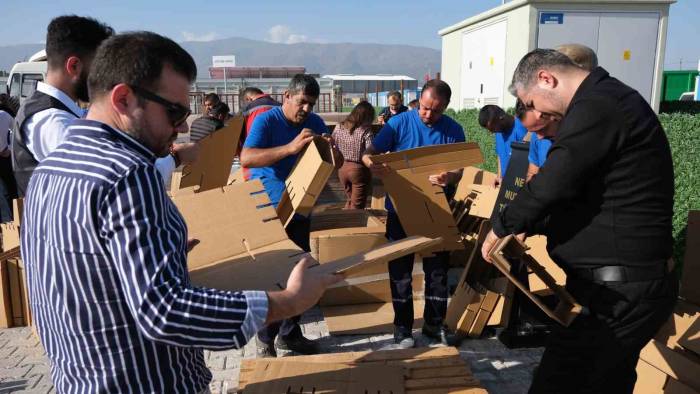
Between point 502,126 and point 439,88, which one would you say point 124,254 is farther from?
point 502,126

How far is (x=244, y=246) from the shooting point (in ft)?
6.77

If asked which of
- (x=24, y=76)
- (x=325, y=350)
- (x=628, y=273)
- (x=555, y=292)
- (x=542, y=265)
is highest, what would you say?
(x=24, y=76)

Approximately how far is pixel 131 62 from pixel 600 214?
1643mm

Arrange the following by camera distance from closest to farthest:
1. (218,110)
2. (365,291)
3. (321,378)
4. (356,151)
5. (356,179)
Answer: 1. (321,378)
2. (365,291)
3. (218,110)
4. (356,179)
5. (356,151)

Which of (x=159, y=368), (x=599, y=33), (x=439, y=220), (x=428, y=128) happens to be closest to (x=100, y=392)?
(x=159, y=368)

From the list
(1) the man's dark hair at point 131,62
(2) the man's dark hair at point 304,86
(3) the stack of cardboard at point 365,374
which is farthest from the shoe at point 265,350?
(1) the man's dark hair at point 131,62

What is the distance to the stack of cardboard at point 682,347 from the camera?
2.56 meters

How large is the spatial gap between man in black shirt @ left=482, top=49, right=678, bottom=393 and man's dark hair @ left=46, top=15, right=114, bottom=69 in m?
1.85

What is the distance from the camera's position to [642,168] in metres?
1.85

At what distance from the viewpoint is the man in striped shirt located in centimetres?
108

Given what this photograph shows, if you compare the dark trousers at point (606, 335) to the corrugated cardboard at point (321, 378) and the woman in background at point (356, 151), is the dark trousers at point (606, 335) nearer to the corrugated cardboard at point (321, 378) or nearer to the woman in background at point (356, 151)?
the corrugated cardboard at point (321, 378)

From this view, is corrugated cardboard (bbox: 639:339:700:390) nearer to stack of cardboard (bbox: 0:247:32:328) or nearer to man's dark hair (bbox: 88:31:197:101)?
man's dark hair (bbox: 88:31:197:101)

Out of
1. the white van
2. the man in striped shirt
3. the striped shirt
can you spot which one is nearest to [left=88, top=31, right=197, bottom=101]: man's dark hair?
the man in striped shirt

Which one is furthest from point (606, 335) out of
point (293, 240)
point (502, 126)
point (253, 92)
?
point (253, 92)
